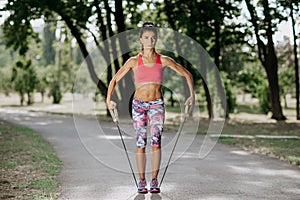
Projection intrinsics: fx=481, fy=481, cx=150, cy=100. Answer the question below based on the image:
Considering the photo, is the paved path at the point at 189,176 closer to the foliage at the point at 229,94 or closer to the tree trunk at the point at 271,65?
the tree trunk at the point at 271,65

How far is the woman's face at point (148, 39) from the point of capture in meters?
5.71

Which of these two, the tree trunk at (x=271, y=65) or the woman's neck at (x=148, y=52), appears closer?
the woman's neck at (x=148, y=52)

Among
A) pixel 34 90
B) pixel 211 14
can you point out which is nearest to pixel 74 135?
pixel 211 14

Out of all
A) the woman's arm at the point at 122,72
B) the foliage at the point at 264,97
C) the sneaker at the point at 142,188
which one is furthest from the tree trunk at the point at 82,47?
the sneaker at the point at 142,188

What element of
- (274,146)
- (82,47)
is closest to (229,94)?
(82,47)

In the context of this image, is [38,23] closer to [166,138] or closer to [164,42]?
[164,42]

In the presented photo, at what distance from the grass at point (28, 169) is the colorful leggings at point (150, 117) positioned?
133 centimetres

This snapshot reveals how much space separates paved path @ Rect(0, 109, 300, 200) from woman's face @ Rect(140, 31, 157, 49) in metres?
1.81

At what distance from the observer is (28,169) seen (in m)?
7.94

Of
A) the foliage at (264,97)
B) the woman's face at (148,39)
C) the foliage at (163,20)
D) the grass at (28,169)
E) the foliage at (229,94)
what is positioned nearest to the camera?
the woman's face at (148,39)

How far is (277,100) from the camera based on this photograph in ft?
69.5

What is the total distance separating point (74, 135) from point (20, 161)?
17.9 feet

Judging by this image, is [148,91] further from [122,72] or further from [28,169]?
[28,169]

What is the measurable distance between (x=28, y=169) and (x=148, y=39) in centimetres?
352
